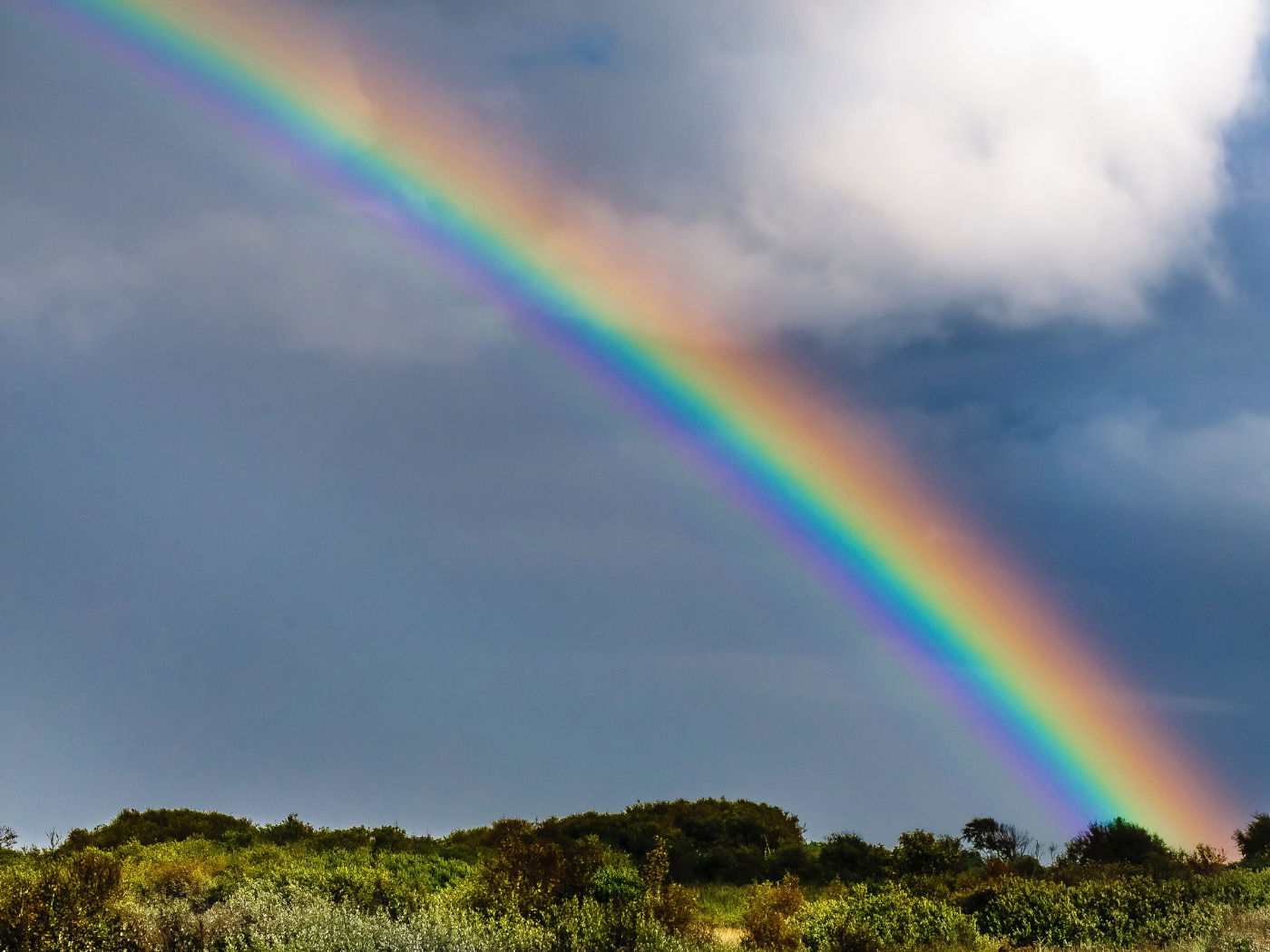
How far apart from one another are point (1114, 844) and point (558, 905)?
29.7 meters

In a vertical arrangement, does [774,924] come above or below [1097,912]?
below

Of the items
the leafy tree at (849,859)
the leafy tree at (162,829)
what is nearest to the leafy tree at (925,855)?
the leafy tree at (849,859)

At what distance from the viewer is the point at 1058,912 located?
2414cm

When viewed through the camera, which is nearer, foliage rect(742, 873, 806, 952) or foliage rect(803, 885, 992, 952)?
foliage rect(803, 885, 992, 952)

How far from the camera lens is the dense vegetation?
757 inches

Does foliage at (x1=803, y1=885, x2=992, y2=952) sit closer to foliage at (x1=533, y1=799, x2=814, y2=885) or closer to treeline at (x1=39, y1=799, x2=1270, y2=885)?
treeline at (x1=39, y1=799, x2=1270, y2=885)

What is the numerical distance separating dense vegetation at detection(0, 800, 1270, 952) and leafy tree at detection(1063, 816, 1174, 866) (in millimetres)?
5154

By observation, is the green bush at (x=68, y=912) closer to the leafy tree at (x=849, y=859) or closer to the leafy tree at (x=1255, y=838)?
the leafy tree at (x=849, y=859)

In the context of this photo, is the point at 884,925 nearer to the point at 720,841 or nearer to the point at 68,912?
the point at 68,912

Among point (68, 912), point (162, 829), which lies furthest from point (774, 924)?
point (162, 829)

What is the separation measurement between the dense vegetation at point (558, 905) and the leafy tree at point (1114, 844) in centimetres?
515

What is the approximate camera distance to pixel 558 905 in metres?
22.6

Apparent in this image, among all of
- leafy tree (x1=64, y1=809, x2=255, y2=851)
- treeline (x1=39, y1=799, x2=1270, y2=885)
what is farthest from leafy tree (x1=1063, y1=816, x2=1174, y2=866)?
leafy tree (x1=64, y1=809, x2=255, y2=851)

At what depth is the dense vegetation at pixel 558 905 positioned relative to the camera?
19.2 m
